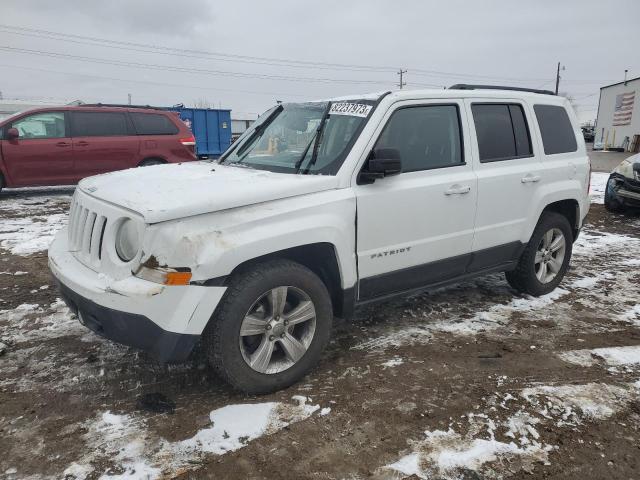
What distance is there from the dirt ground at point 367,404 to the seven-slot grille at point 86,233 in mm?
831

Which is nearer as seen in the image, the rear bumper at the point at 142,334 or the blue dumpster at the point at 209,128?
the rear bumper at the point at 142,334

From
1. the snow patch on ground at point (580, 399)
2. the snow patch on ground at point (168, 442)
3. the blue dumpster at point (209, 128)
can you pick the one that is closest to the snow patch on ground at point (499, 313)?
the snow patch on ground at point (580, 399)

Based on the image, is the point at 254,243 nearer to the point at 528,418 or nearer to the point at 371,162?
the point at 371,162

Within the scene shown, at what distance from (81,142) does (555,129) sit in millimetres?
8636

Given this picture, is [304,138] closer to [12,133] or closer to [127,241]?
[127,241]

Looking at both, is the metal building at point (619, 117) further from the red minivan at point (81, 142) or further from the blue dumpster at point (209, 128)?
the red minivan at point (81, 142)

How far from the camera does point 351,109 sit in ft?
11.3

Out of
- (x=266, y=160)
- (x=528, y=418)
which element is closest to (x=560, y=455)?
(x=528, y=418)

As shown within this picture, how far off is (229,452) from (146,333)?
2.46 ft

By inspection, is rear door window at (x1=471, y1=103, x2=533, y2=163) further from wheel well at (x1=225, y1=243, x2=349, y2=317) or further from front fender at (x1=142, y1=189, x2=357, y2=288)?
wheel well at (x1=225, y1=243, x2=349, y2=317)

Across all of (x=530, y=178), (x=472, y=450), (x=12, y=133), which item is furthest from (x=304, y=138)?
Result: (x=12, y=133)

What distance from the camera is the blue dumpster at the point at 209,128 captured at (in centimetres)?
1786

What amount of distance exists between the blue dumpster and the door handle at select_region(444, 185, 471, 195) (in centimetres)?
1531

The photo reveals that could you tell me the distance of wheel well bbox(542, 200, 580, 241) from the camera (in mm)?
4687
